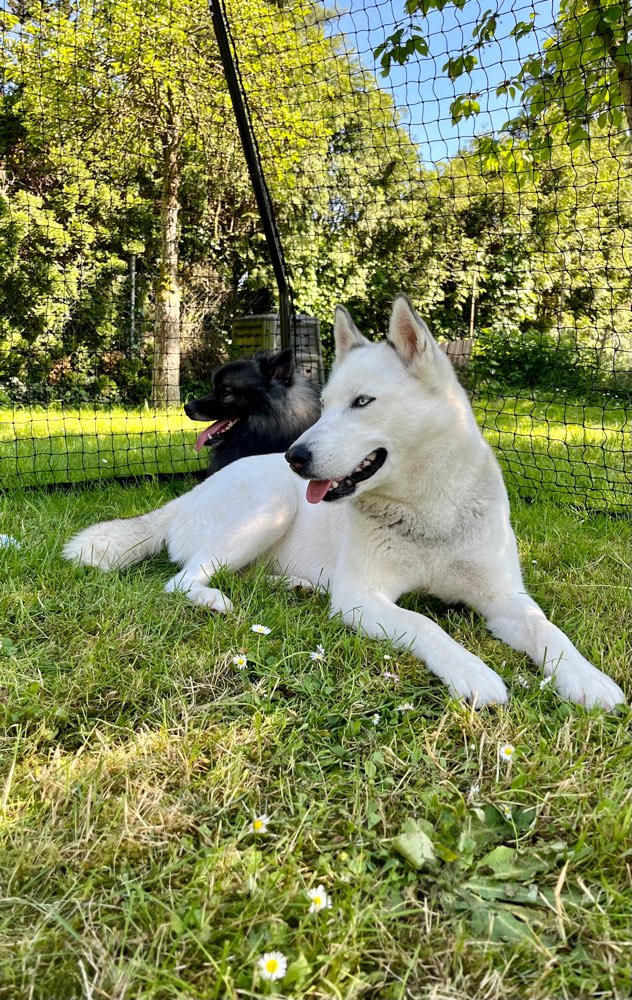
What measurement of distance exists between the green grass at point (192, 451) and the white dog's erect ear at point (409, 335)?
221 centimetres

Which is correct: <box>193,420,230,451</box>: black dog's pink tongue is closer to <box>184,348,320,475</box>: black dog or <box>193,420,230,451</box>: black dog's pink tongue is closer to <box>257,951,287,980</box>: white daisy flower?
<box>184,348,320,475</box>: black dog

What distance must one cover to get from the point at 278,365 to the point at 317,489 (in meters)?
2.45

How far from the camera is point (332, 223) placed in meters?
7.01

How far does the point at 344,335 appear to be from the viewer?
2652 mm

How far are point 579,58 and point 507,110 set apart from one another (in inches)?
21.5

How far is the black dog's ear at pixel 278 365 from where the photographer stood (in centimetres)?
453

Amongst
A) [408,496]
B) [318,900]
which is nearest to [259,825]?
[318,900]

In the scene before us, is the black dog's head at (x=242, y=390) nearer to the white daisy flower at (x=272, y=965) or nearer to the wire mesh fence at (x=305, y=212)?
the wire mesh fence at (x=305, y=212)

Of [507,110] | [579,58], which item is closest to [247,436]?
[507,110]

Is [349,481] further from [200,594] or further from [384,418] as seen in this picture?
[200,594]

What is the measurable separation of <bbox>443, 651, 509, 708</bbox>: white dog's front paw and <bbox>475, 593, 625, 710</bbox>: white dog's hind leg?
0.64 feet

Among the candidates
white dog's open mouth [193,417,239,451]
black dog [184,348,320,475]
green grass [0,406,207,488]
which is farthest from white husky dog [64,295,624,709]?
green grass [0,406,207,488]

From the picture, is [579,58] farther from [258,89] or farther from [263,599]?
[263,599]

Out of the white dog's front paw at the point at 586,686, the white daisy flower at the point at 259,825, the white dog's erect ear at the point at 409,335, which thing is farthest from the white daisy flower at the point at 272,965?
the white dog's erect ear at the point at 409,335
